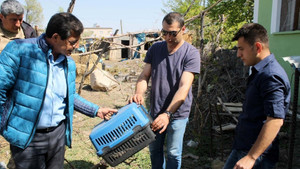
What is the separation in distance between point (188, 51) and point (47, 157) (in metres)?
1.69

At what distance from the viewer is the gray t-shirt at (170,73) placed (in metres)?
2.58

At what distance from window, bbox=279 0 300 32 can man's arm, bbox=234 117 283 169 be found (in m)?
5.02

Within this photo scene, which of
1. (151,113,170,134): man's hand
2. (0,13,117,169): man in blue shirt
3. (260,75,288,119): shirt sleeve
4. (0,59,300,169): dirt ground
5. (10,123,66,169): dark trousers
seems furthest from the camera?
(0,59,300,169): dirt ground

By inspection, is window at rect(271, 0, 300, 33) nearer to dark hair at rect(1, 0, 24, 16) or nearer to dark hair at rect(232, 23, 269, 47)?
dark hair at rect(232, 23, 269, 47)

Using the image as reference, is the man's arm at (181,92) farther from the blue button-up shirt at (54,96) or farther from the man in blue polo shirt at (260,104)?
the blue button-up shirt at (54,96)

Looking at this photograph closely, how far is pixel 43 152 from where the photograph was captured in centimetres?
200

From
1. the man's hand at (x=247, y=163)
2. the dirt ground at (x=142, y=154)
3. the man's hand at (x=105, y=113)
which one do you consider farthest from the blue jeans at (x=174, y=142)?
the man's hand at (x=247, y=163)

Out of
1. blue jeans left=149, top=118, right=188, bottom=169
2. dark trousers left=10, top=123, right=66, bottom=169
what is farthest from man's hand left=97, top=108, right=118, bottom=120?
blue jeans left=149, top=118, right=188, bottom=169

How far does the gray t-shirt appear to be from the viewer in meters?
2.58

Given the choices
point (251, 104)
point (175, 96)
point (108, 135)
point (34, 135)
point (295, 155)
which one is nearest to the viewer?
point (251, 104)

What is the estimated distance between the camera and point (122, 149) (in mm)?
2051

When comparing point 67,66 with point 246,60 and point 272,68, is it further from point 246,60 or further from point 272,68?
point 272,68

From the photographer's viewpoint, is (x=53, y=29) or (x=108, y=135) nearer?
(x=53, y=29)

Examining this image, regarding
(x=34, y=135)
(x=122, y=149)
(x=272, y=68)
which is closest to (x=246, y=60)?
(x=272, y=68)
